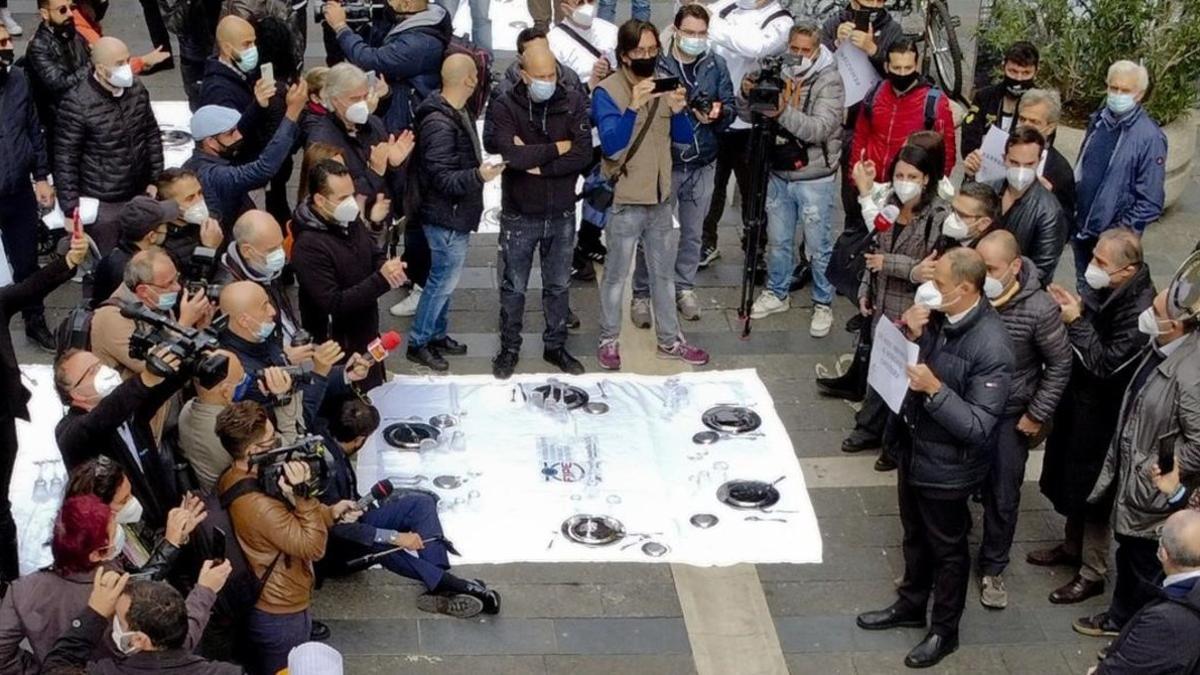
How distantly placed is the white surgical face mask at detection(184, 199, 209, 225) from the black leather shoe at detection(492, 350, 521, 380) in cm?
211

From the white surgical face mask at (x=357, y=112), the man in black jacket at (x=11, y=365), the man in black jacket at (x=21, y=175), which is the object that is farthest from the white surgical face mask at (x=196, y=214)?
the man in black jacket at (x=21, y=175)

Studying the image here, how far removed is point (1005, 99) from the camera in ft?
30.5

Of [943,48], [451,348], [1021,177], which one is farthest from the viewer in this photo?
[943,48]

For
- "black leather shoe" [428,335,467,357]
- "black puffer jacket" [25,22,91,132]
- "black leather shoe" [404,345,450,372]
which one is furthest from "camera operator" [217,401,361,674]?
"black puffer jacket" [25,22,91,132]

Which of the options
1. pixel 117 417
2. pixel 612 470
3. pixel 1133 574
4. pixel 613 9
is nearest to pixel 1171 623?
pixel 1133 574

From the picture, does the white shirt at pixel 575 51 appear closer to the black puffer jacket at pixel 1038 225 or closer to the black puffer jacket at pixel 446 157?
the black puffer jacket at pixel 446 157

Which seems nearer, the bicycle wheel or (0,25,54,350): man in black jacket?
(0,25,54,350): man in black jacket

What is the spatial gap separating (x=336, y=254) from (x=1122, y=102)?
4.50 meters

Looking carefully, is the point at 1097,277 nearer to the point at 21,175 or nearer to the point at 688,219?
the point at 688,219

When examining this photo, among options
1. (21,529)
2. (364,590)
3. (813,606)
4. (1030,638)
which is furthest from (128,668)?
(1030,638)

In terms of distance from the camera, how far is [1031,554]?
7969mm

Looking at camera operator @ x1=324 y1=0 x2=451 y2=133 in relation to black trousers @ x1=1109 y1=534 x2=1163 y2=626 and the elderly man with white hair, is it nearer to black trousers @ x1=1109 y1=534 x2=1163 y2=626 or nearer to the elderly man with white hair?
the elderly man with white hair

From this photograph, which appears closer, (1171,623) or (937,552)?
(1171,623)

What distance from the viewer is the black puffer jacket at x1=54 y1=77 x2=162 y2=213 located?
870 cm
